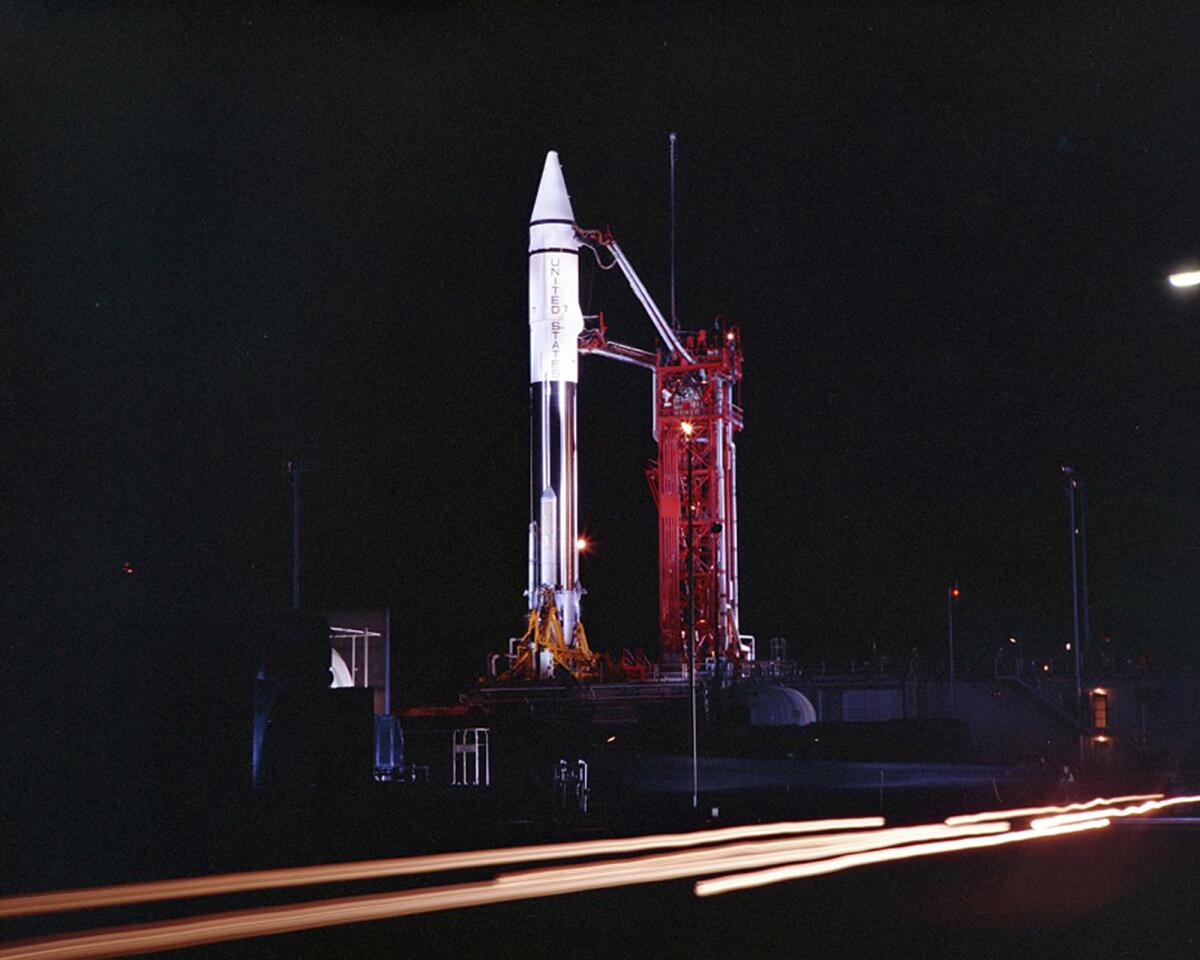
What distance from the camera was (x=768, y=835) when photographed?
26.5 meters

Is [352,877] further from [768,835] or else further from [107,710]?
[768,835]

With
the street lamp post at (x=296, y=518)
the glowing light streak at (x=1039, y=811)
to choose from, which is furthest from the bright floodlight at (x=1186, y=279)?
the street lamp post at (x=296, y=518)

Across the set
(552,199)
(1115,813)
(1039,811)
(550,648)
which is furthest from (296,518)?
(1115,813)

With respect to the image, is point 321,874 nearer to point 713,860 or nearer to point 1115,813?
point 713,860

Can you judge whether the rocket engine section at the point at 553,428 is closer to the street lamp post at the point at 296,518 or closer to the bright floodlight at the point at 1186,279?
the street lamp post at the point at 296,518

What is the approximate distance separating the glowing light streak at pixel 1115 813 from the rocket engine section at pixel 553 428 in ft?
98.2

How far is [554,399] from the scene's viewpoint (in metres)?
63.6

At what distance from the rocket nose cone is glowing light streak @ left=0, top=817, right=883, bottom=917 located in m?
42.7

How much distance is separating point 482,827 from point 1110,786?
20.6m

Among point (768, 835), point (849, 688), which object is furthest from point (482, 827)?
point (849, 688)

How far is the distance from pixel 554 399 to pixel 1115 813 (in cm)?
3621

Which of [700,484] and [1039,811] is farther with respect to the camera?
[700,484]

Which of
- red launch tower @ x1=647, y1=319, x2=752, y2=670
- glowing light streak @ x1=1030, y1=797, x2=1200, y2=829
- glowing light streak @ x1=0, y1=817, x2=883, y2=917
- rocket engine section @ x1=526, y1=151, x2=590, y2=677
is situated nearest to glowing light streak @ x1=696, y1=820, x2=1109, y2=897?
glowing light streak @ x1=1030, y1=797, x2=1200, y2=829

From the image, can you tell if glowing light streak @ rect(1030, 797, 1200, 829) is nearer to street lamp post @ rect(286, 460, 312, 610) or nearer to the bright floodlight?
the bright floodlight
